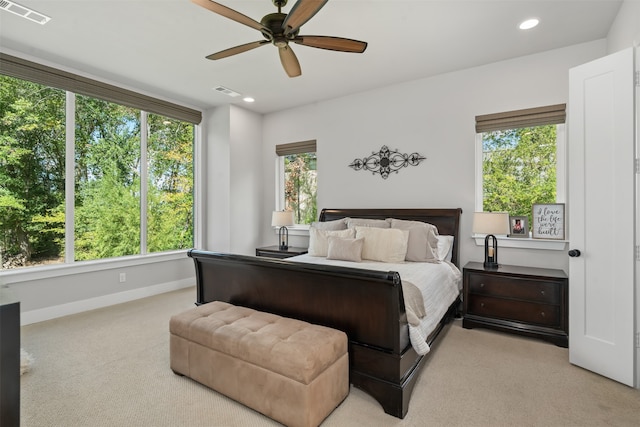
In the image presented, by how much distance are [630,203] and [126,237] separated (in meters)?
5.26

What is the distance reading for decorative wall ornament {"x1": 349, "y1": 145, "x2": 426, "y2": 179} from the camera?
162 inches

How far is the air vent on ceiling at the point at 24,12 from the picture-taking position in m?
2.52

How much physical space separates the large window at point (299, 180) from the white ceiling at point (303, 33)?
1218 millimetres

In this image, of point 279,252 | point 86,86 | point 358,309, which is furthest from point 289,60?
point 86,86

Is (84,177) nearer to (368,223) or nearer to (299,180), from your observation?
(299,180)

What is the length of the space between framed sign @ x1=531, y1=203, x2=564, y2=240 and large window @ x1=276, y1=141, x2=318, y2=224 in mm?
2904

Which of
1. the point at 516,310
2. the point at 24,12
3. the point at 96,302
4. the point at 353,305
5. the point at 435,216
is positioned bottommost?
the point at 96,302

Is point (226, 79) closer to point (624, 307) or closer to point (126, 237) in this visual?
point (126, 237)

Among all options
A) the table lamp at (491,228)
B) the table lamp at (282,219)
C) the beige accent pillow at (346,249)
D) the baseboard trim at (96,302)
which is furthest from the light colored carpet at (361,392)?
the table lamp at (282,219)

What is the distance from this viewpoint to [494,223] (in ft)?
10.4

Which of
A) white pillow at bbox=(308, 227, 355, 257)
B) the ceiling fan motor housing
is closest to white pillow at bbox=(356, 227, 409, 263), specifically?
white pillow at bbox=(308, 227, 355, 257)

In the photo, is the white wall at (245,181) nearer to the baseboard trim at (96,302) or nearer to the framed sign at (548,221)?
the baseboard trim at (96,302)

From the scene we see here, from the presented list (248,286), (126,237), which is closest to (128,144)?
(126,237)

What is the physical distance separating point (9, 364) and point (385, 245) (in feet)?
9.29
